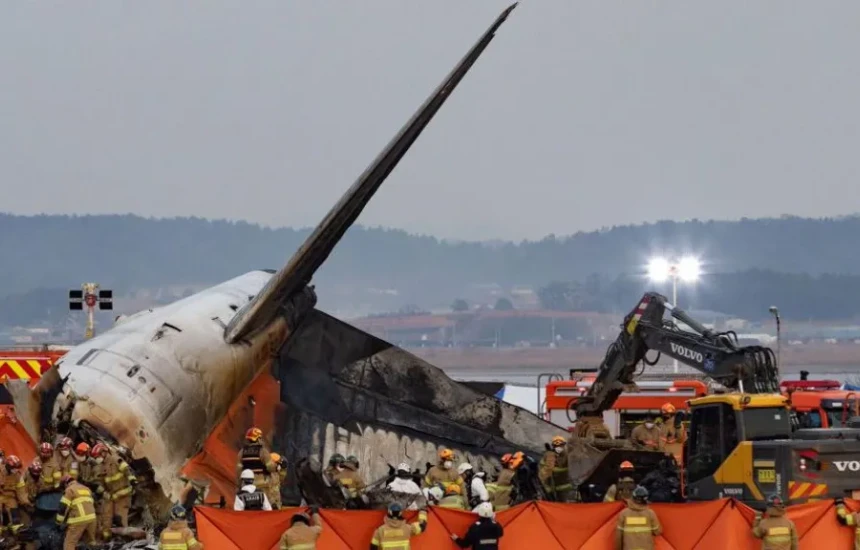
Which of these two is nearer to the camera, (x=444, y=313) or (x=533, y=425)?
(x=533, y=425)

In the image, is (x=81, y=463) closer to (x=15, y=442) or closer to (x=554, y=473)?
(x=15, y=442)

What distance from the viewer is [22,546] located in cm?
1762

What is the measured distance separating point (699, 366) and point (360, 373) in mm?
6974

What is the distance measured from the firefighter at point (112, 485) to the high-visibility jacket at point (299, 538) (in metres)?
3.51

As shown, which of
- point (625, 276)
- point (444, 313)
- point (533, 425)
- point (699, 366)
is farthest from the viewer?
point (625, 276)

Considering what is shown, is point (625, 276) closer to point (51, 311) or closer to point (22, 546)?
point (51, 311)

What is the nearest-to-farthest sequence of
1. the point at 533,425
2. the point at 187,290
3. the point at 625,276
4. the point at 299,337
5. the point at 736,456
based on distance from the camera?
the point at 736,456 → the point at 299,337 → the point at 533,425 → the point at 625,276 → the point at 187,290

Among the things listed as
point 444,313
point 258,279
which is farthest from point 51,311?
point 258,279

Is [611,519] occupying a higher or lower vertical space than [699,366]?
lower

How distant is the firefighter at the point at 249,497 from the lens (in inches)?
648

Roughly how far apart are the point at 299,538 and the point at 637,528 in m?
4.53

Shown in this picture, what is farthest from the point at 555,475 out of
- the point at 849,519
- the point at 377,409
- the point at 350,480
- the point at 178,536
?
the point at 178,536

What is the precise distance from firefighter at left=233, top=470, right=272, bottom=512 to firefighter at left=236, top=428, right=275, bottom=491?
107 centimetres

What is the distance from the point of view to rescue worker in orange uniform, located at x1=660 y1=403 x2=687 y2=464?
80.4 feet
